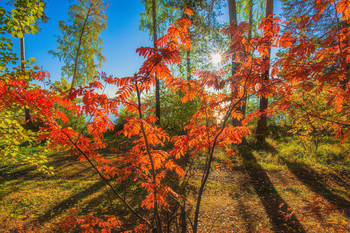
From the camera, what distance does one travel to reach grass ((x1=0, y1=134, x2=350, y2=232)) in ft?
9.57

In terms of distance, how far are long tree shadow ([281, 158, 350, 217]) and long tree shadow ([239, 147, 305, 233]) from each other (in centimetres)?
89

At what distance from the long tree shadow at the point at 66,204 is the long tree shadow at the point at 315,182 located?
5.19m

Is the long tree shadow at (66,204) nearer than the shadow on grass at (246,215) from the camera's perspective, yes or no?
No

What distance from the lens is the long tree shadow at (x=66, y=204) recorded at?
10.4 ft

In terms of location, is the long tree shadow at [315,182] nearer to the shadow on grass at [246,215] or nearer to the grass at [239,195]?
the grass at [239,195]

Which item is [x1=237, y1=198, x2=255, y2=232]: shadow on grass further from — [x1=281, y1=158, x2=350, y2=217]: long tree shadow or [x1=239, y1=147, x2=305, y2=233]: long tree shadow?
[x1=281, y1=158, x2=350, y2=217]: long tree shadow

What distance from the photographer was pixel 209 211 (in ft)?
11.0

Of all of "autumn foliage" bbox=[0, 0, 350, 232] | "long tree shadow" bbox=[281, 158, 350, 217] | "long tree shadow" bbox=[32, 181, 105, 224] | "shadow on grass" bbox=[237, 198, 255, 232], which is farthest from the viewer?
"long tree shadow" bbox=[281, 158, 350, 217]

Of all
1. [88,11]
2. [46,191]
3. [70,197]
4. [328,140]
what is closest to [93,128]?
[70,197]

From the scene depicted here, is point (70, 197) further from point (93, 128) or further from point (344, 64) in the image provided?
point (344, 64)

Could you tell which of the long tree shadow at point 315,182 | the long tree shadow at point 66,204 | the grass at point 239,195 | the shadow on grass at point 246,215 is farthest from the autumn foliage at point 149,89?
the long tree shadow at point 315,182

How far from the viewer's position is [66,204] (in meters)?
3.69

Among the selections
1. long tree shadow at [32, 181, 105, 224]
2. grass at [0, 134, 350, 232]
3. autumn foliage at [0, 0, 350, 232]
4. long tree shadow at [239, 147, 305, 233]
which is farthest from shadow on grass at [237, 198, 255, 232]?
long tree shadow at [32, 181, 105, 224]

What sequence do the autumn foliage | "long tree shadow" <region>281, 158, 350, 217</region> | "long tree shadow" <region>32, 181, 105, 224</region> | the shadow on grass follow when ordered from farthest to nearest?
1. "long tree shadow" <region>281, 158, 350, 217</region>
2. "long tree shadow" <region>32, 181, 105, 224</region>
3. the shadow on grass
4. the autumn foliage
